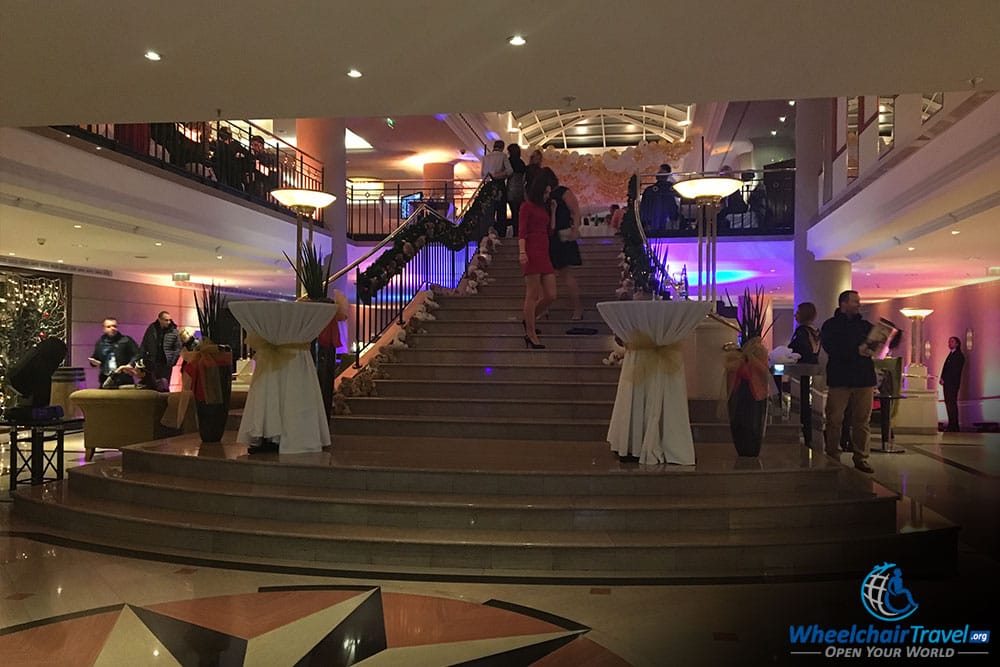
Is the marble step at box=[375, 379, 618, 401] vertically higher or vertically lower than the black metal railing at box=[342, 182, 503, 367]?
lower

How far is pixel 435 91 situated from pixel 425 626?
3.26 metres

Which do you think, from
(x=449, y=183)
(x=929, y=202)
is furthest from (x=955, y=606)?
(x=449, y=183)

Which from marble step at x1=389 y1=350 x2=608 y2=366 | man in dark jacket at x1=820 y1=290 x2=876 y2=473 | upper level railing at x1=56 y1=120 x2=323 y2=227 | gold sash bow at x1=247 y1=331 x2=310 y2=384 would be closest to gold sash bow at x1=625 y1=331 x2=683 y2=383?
man in dark jacket at x1=820 y1=290 x2=876 y2=473

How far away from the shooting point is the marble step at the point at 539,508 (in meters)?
3.82

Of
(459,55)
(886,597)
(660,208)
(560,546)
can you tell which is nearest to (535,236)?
(459,55)

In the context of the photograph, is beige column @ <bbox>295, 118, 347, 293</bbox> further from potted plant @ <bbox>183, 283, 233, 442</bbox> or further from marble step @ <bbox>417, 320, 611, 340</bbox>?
potted plant @ <bbox>183, 283, 233, 442</bbox>

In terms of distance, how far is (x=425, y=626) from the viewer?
2.90 m

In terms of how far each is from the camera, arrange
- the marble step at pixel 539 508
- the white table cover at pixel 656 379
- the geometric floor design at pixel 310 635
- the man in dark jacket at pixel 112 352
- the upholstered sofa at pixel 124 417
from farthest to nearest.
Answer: the man in dark jacket at pixel 112 352 → the upholstered sofa at pixel 124 417 → the white table cover at pixel 656 379 → the marble step at pixel 539 508 → the geometric floor design at pixel 310 635

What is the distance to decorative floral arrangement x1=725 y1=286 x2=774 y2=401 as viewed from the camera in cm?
477

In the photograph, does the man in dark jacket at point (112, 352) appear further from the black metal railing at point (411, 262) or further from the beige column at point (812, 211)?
the beige column at point (812, 211)

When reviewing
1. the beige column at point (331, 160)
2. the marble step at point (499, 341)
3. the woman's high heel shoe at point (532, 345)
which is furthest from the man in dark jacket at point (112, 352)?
the beige column at point (331, 160)

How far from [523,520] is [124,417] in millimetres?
4667

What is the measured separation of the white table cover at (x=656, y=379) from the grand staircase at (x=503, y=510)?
17 cm

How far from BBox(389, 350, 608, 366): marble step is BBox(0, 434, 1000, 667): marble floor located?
11.4ft
